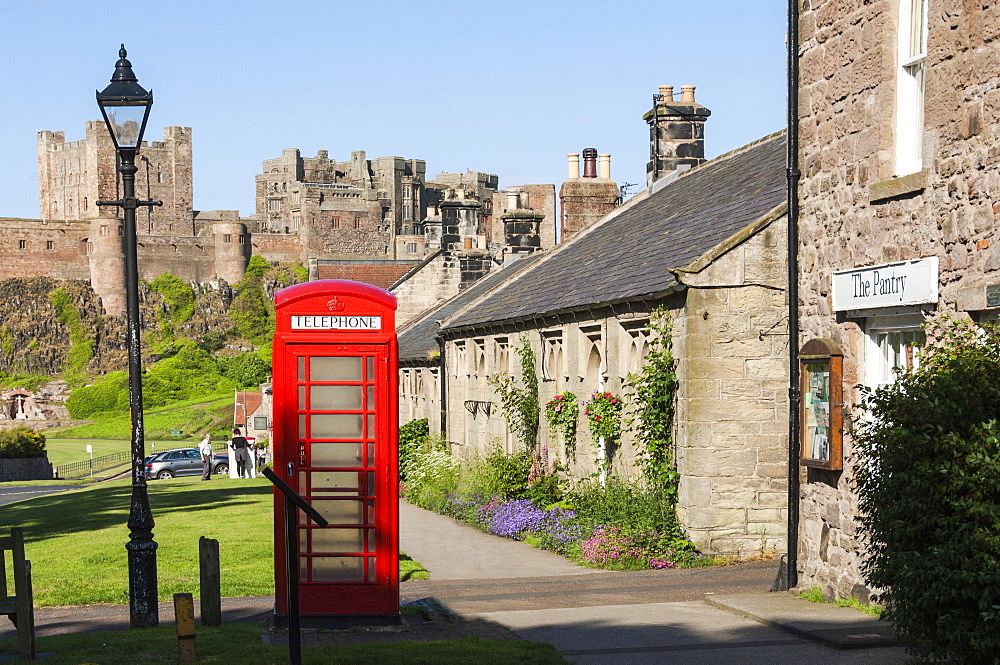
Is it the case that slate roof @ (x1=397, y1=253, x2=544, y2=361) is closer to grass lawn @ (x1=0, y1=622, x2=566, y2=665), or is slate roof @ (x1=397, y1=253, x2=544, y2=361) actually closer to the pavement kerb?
the pavement kerb

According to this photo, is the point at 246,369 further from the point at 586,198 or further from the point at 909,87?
the point at 909,87

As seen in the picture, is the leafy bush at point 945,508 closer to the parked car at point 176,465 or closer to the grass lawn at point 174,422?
the parked car at point 176,465

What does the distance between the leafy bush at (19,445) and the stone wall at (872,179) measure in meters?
45.6

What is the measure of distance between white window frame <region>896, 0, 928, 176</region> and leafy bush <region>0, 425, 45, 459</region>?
47383 mm

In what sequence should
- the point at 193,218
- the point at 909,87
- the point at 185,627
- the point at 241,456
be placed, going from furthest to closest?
1. the point at 193,218
2. the point at 241,456
3. the point at 909,87
4. the point at 185,627

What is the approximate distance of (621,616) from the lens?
10.1 m

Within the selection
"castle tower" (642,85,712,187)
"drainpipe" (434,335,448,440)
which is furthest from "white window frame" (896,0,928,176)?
"drainpipe" (434,335,448,440)

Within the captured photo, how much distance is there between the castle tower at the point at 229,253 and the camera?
10906 centimetres

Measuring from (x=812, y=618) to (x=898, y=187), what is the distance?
3.38 m

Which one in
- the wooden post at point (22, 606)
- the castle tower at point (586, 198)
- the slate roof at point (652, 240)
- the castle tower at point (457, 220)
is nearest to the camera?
the wooden post at point (22, 606)

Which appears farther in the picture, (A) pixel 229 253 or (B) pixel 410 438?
(A) pixel 229 253

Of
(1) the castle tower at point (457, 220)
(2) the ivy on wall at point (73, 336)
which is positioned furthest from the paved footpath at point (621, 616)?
(2) the ivy on wall at point (73, 336)

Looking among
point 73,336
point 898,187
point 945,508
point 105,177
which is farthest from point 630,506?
point 105,177

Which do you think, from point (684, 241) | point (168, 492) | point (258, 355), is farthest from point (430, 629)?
point (258, 355)
